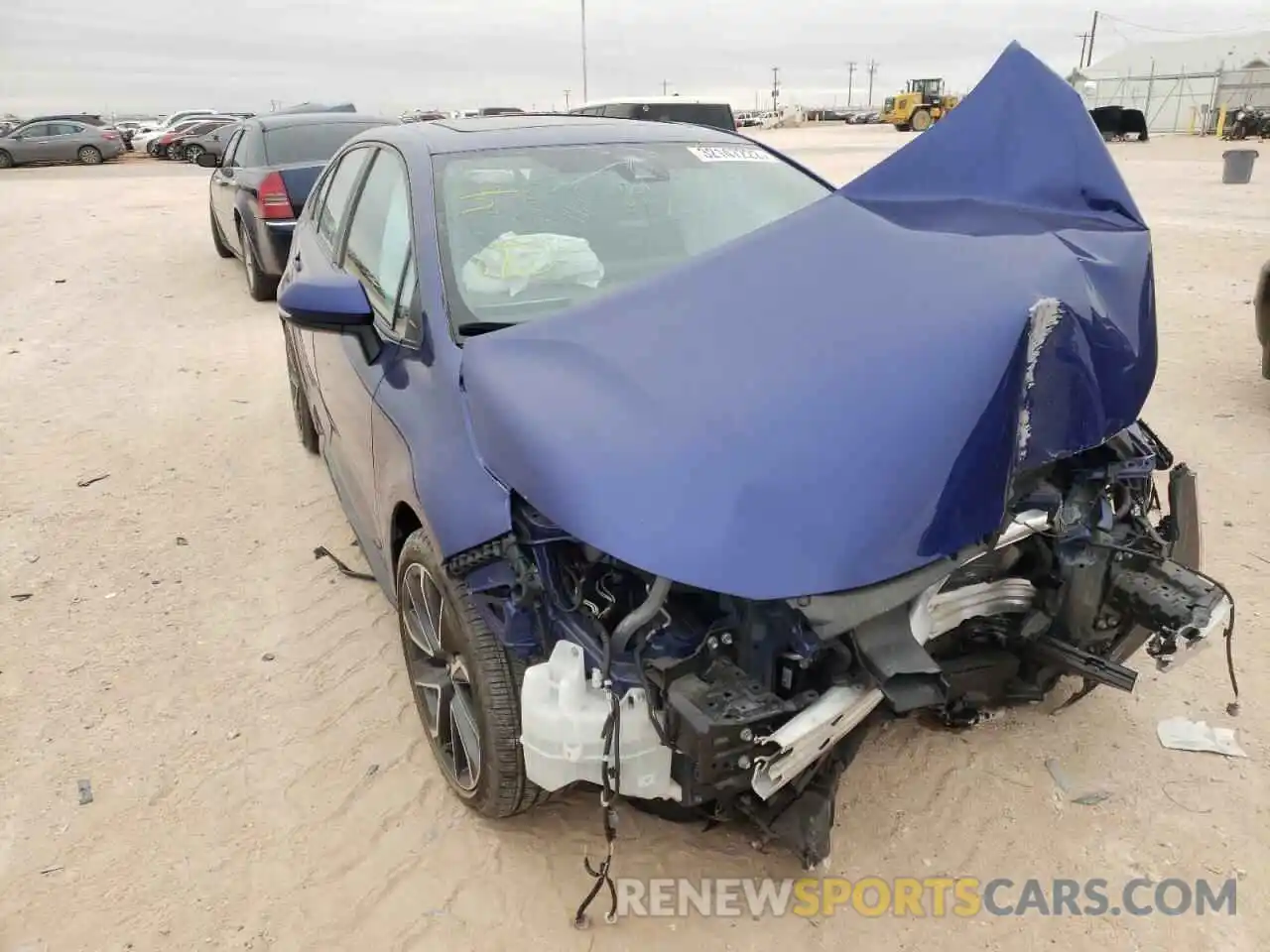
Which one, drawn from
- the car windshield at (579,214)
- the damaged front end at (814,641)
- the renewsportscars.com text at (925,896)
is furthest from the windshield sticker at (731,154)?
the renewsportscars.com text at (925,896)

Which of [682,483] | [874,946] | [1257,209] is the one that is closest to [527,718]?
[682,483]

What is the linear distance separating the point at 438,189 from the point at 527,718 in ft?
5.96

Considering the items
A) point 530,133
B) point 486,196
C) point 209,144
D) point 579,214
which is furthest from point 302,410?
point 209,144

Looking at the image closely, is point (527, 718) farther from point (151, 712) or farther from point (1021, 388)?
point (151, 712)

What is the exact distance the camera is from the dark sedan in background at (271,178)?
8211 mm

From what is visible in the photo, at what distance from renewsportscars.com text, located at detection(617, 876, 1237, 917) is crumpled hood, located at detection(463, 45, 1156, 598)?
42.5 inches

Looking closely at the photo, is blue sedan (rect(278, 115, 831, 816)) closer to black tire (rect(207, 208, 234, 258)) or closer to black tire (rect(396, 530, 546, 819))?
black tire (rect(396, 530, 546, 819))

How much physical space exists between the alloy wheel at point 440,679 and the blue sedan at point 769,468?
0.06ft

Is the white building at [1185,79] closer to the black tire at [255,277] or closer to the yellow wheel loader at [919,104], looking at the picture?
the yellow wheel loader at [919,104]

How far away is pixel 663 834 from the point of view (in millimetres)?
2584

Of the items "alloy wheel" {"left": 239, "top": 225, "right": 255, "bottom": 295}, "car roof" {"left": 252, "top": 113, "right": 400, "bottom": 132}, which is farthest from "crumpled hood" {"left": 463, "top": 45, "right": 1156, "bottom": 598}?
"car roof" {"left": 252, "top": 113, "right": 400, "bottom": 132}

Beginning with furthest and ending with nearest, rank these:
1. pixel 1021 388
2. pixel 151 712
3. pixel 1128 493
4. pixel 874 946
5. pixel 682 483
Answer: pixel 151 712 < pixel 1128 493 < pixel 874 946 < pixel 1021 388 < pixel 682 483

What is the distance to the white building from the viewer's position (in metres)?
40.8

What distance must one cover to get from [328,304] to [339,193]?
5.12ft
